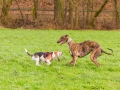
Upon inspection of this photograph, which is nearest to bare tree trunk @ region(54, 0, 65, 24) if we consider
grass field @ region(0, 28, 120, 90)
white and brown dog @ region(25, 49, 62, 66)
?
grass field @ region(0, 28, 120, 90)

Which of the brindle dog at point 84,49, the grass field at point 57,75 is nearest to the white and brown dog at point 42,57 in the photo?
the grass field at point 57,75

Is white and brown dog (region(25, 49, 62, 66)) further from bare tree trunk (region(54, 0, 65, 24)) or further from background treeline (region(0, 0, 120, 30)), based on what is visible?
bare tree trunk (region(54, 0, 65, 24))

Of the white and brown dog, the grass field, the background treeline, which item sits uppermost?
the white and brown dog

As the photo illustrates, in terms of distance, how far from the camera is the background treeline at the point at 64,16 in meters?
35.5

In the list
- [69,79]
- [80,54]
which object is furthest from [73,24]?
[69,79]

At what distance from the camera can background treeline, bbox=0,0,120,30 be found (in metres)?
35.5

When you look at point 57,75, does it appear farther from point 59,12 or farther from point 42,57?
point 59,12

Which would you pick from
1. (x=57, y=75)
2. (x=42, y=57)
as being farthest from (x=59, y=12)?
(x=57, y=75)

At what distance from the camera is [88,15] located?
36.9m

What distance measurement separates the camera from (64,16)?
36094mm

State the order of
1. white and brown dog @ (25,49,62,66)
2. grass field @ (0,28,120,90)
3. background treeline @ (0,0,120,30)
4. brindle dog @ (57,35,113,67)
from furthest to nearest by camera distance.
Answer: background treeline @ (0,0,120,30), brindle dog @ (57,35,113,67), white and brown dog @ (25,49,62,66), grass field @ (0,28,120,90)

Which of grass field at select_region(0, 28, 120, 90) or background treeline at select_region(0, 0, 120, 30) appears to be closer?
grass field at select_region(0, 28, 120, 90)

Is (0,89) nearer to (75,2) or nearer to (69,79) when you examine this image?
(69,79)

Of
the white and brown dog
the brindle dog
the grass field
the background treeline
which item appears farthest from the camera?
the background treeline
